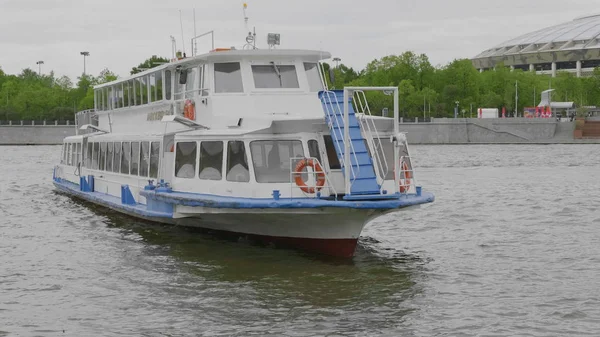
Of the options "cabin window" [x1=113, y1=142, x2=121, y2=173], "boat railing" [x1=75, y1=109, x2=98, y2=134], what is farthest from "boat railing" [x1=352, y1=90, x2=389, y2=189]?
"boat railing" [x1=75, y1=109, x2=98, y2=134]

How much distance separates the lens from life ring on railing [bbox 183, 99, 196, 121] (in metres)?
24.3

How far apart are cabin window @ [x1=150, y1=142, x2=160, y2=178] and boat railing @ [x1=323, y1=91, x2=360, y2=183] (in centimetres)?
652

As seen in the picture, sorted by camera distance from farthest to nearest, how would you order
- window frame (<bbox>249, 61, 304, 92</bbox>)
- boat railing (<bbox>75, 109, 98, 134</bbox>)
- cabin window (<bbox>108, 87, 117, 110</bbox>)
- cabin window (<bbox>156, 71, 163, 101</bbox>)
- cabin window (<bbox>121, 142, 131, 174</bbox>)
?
boat railing (<bbox>75, 109, 98, 134</bbox>), cabin window (<bbox>108, 87, 117, 110</bbox>), cabin window (<bbox>121, 142, 131, 174</bbox>), cabin window (<bbox>156, 71, 163, 101</bbox>), window frame (<bbox>249, 61, 304, 92</bbox>)

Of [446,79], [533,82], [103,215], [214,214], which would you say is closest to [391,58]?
[446,79]

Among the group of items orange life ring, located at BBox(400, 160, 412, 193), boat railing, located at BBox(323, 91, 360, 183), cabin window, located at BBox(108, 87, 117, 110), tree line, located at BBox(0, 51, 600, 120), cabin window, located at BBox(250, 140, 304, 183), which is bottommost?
orange life ring, located at BBox(400, 160, 412, 193)

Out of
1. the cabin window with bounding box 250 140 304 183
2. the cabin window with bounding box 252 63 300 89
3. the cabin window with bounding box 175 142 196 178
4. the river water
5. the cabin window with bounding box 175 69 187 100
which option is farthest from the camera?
the cabin window with bounding box 175 69 187 100

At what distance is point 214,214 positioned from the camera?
21.9 m

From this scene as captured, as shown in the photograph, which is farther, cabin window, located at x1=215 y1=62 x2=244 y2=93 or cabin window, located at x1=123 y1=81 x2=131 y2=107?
cabin window, located at x1=123 y1=81 x2=131 y2=107

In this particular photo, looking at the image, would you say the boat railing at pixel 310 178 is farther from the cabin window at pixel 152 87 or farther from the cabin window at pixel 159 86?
the cabin window at pixel 152 87

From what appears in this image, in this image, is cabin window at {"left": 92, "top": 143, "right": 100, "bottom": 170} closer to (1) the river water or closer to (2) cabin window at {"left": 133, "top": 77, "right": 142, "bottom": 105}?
(1) the river water

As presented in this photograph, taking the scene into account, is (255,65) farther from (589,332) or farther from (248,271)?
(589,332)

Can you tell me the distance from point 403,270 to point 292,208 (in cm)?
322

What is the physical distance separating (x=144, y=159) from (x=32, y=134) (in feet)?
375

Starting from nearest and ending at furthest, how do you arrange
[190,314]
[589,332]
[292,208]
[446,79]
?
[589,332] → [190,314] → [292,208] → [446,79]
